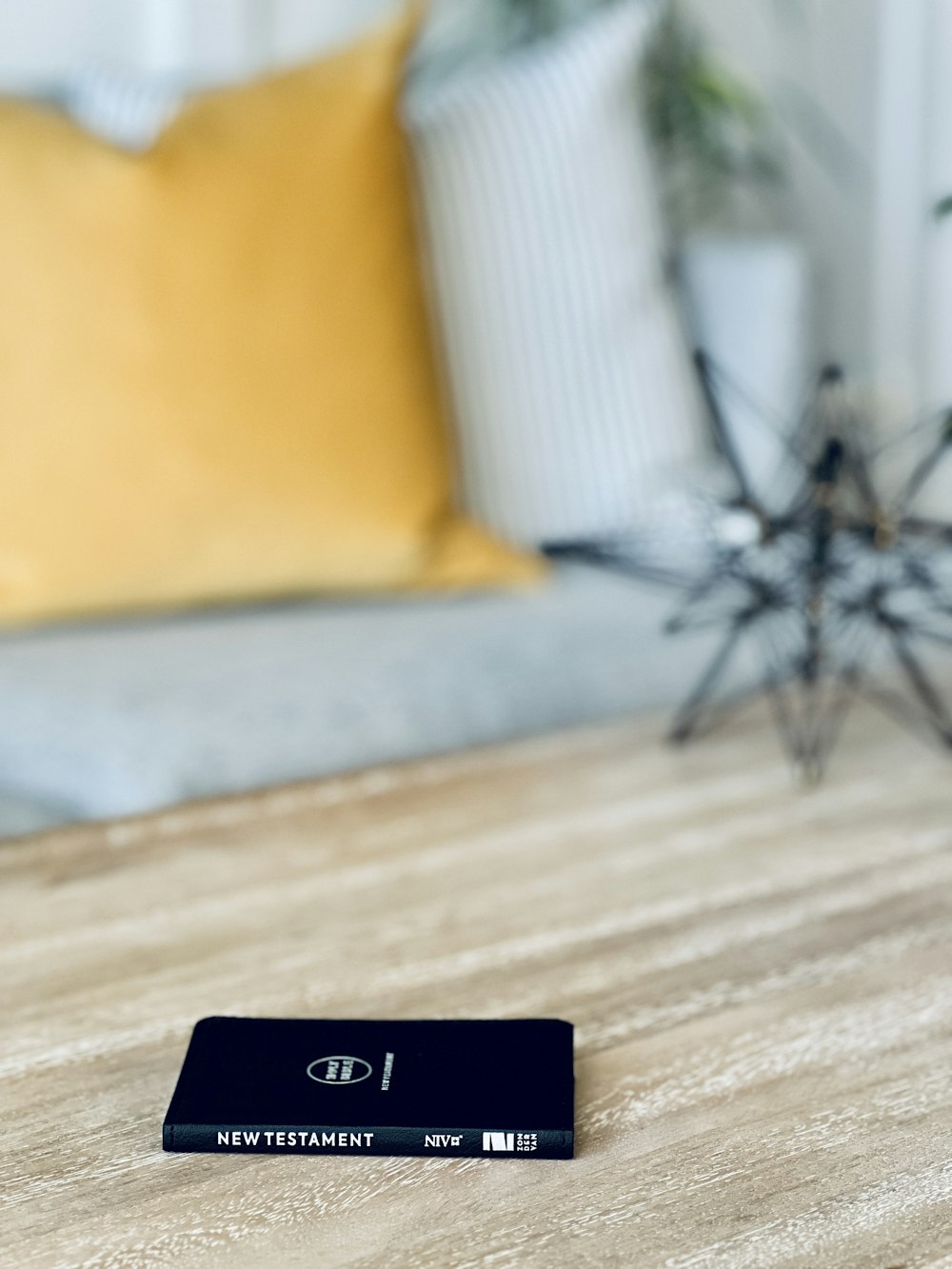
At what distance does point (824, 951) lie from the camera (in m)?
0.70

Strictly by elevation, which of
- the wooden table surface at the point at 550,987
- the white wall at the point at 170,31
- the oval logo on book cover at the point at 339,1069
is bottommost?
the wooden table surface at the point at 550,987

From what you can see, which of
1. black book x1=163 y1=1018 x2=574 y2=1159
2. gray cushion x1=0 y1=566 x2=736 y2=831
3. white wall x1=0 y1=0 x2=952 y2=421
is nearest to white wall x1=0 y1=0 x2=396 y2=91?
white wall x1=0 y1=0 x2=952 y2=421

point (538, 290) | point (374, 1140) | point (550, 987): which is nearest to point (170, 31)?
point (538, 290)

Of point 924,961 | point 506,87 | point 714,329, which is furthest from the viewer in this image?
point 714,329

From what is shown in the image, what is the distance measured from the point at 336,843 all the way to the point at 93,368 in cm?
62

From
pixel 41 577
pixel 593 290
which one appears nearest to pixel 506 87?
pixel 593 290

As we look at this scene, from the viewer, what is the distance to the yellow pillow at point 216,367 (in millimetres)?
A: 1259

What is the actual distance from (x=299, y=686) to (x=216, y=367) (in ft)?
1.13

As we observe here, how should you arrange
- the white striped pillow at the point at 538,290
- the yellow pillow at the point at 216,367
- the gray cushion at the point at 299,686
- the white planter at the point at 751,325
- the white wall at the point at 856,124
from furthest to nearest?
1. the white wall at the point at 856,124
2. the white planter at the point at 751,325
3. the white striped pillow at the point at 538,290
4. the yellow pillow at the point at 216,367
5. the gray cushion at the point at 299,686

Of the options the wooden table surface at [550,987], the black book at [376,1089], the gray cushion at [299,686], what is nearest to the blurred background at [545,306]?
the gray cushion at [299,686]

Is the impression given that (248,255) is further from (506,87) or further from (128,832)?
(128,832)

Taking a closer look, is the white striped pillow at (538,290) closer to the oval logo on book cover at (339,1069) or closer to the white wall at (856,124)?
the white wall at (856,124)

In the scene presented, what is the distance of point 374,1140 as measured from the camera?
1.76ft

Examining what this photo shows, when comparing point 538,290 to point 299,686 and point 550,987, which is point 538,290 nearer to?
point 299,686
